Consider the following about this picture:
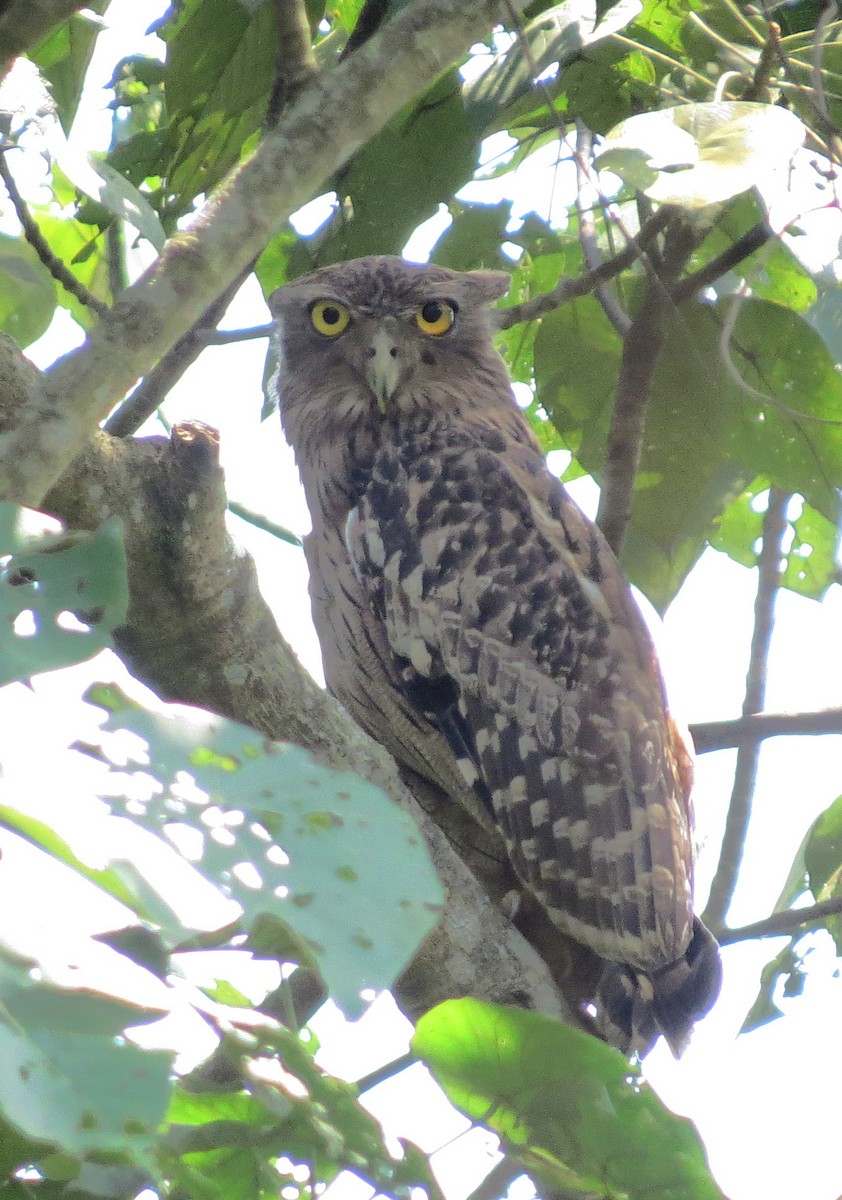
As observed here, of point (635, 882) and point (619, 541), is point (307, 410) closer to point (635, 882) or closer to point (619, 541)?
point (619, 541)

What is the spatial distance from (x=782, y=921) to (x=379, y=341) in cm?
164

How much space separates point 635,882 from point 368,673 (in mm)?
735

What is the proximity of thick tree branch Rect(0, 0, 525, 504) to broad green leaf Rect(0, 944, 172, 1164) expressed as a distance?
650 mm

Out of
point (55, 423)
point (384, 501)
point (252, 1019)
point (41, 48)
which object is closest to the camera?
point (252, 1019)

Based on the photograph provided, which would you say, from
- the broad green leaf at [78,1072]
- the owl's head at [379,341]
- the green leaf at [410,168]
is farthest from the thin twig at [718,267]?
the broad green leaf at [78,1072]

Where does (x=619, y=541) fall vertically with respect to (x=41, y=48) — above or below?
below

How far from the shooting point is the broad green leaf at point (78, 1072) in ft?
2.48

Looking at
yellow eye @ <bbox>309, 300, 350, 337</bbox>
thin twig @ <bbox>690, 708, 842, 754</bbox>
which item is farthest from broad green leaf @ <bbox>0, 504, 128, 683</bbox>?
yellow eye @ <bbox>309, 300, 350, 337</bbox>

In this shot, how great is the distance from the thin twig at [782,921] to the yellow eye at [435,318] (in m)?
1.64

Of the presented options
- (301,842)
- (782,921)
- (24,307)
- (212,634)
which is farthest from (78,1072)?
(24,307)

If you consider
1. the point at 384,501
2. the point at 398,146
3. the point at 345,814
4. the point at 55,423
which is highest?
the point at 398,146

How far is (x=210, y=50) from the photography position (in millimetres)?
2473

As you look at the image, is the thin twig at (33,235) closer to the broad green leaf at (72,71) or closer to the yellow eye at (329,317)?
the broad green leaf at (72,71)

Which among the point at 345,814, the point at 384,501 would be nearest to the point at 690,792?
the point at 384,501
